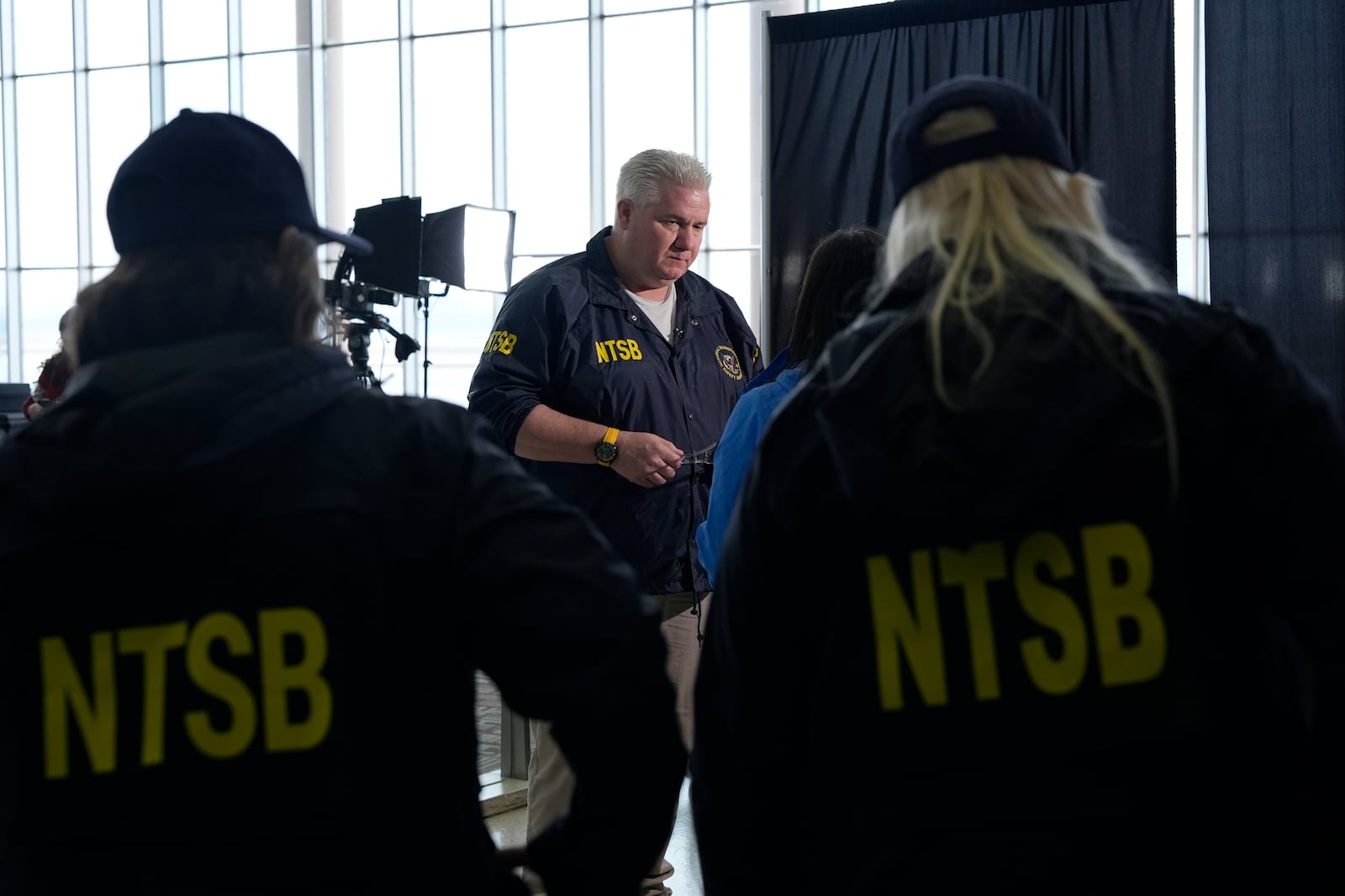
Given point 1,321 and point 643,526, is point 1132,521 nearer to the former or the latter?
point 643,526

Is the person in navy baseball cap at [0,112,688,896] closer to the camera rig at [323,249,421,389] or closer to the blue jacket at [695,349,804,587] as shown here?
the blue jacket at [695,349,804,587]

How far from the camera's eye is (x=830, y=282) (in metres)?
1.81

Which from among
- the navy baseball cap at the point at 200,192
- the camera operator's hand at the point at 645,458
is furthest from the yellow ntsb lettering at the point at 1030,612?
the camera operator's hand at the point at 645,458

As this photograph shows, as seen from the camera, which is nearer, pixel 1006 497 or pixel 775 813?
pixel 1006 497

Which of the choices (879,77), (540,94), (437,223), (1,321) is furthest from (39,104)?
(879,77)

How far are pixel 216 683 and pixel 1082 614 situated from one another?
63 centimetres

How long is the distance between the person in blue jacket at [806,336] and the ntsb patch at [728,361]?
83cm

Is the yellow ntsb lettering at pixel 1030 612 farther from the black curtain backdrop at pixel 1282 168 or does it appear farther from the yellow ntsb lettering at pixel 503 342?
the black curtain backdrop at pixel 1282 168

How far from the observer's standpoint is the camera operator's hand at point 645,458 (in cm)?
244

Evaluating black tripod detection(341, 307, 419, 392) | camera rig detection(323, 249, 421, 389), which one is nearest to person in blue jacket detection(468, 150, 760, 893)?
camera rig detection(323, 249, 421, 389)

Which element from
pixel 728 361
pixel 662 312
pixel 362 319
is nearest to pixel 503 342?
pixel 662 312

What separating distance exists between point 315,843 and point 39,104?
9.65 m

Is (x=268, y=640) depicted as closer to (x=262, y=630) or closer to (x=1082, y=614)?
(x=262, y=630)

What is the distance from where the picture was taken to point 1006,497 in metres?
0.92
